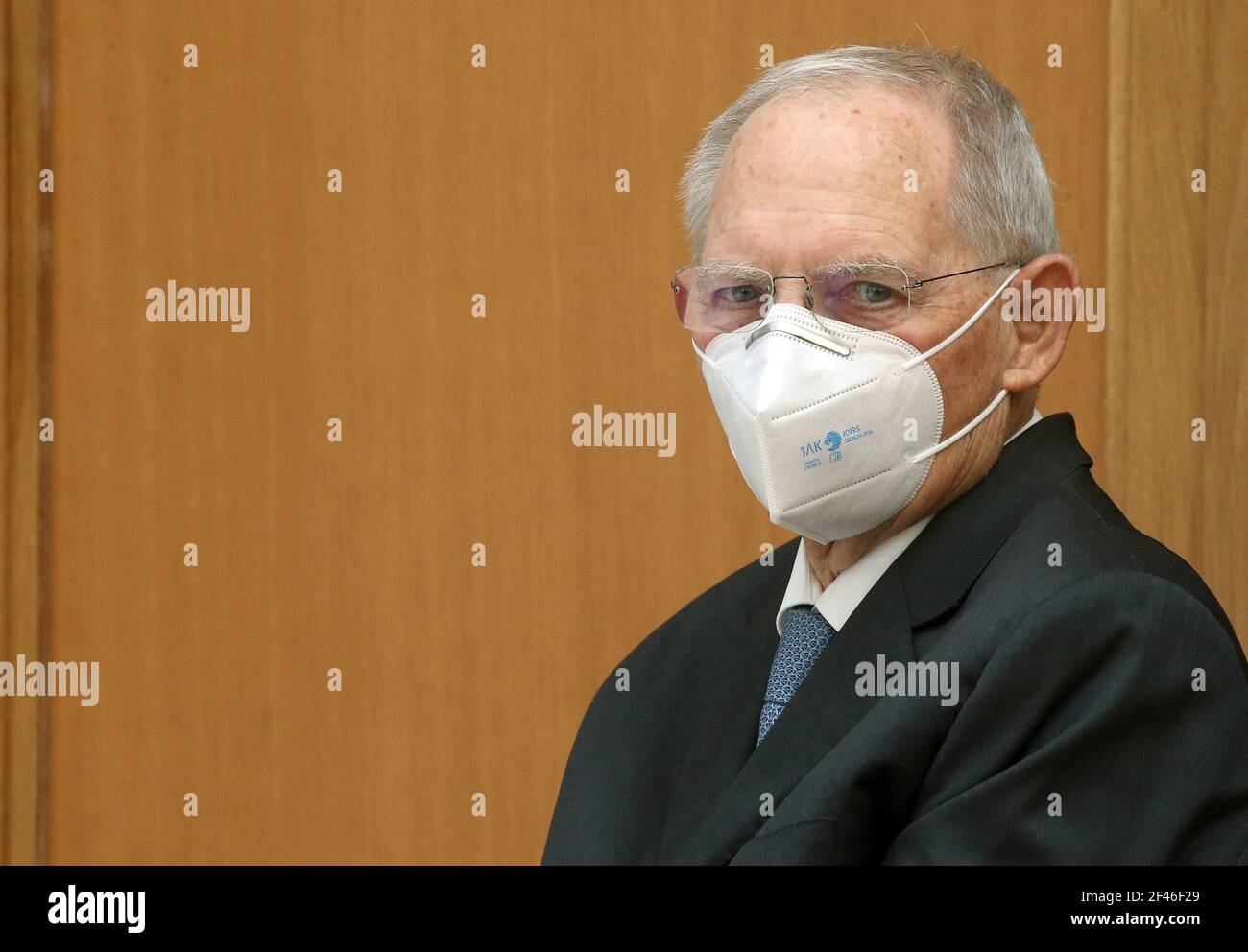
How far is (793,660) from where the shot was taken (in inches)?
62.2

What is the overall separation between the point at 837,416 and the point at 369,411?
1.24 metres

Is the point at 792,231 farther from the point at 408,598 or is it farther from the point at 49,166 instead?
the point at 49,166

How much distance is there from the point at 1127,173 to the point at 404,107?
1155mm

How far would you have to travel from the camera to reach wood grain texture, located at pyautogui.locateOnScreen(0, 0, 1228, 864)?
2.49 meters

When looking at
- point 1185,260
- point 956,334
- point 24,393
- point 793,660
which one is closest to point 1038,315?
point 956,334

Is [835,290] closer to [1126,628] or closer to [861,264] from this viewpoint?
[861,264]

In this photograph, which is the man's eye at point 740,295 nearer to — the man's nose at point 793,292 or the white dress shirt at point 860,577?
the man's nose at point 793,292

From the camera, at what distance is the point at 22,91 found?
2.63m

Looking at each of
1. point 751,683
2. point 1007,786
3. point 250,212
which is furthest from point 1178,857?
point 250,212

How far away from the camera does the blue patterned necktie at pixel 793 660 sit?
1.57 metres

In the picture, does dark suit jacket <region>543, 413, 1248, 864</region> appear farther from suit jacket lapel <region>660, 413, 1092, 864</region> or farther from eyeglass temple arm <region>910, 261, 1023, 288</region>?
eyeglass temple arm <region>910, 261, 1023, 288</region>

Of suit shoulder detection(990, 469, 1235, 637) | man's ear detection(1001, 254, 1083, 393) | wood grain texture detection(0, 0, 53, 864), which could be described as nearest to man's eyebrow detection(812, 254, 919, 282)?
man's ear detection(1001, 254, 1083, 393)

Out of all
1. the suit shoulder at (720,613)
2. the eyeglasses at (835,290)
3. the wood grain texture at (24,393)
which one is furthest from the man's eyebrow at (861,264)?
the wood grain texture at (24,393)

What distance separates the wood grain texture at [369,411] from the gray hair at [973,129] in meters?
0.88
